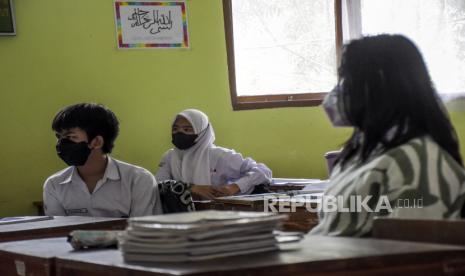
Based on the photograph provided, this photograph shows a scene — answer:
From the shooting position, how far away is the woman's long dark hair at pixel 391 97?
6.52 feet

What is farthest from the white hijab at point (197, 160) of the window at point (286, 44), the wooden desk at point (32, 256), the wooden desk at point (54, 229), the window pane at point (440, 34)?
the wooden desk at point (32, 256)

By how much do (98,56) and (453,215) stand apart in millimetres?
3706

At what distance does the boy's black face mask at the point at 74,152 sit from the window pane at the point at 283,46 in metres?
2.15

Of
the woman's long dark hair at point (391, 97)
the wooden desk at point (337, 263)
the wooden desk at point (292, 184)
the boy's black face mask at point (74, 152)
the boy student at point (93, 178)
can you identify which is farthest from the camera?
the wooden desk at point (292, 184)

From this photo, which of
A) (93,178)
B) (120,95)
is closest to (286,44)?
(120,95)

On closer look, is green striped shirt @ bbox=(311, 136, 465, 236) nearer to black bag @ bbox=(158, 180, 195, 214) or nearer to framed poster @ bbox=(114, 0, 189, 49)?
black bag @ bbox=(158, 180, 195, 214)

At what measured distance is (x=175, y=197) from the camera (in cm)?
345

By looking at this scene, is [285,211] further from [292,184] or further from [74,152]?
[292,184]

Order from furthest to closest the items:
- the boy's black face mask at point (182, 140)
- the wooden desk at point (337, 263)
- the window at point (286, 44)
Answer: the window at point (286, 44), the boy's black face mask at point (182, 140), the wooden desk at point (337, 263)

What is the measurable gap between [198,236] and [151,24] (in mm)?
3983

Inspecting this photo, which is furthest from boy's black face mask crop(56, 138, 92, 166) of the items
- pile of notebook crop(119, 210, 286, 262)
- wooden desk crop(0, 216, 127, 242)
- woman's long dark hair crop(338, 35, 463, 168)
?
pile of notebook crop(119, 210, 286, 262)

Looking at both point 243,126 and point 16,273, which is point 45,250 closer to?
point 16,273

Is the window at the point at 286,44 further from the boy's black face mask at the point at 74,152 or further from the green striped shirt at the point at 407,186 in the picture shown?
the green striped shirt at the point at 407,186

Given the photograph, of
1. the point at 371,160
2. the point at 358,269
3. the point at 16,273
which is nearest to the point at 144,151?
the point at 16,273
